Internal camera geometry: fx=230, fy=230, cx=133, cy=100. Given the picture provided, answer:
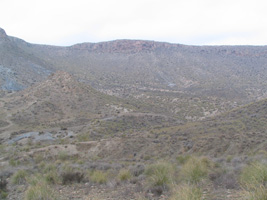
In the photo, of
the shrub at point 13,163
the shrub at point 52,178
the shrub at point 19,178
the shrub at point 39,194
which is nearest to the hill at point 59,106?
the shrub at point 13,163

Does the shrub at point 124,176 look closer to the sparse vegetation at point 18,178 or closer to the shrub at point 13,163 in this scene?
the sparse vegetation at point 18,178

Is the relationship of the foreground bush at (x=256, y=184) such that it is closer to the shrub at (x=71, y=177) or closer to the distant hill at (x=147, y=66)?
the shrub at (x=71, y=177)

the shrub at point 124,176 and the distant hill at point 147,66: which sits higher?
the distant hill at point 147,66

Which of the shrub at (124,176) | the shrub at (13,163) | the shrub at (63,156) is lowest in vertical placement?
the shrub at (63,156)

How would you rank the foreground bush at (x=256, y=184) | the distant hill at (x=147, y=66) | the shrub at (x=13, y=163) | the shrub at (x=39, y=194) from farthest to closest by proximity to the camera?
the distant hill at (x=147, y=66) → the shrub at (x=13, y=163) → the shrub at (x=39, y=194) → the foreground bush at (x=256, y=184)

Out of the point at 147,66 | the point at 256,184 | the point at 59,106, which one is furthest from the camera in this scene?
the point at 147,66

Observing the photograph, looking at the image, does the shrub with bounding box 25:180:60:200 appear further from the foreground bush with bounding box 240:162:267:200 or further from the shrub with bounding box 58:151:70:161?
the shrub with bounding box 58:151:70:161

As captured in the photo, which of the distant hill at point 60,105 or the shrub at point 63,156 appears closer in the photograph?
the shrub at point 63,156

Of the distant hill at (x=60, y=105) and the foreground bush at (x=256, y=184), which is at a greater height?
the foreground bush at (x=256, y=184)

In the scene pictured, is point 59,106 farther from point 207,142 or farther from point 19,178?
point 19,178

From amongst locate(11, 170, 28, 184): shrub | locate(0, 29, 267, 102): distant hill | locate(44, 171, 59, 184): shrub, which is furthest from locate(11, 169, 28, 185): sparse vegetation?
locate(0, 29, 267, 102): distant hill

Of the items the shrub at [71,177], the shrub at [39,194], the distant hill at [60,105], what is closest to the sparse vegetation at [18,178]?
the shrub at [71,177]

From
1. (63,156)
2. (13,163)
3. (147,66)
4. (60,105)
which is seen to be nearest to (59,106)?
(60,105)

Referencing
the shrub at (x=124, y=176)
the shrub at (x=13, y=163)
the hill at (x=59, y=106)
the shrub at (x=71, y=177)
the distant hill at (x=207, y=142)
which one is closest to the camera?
the shrub at (x=124, y=176)
